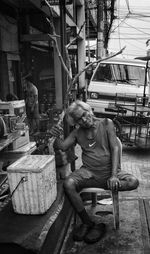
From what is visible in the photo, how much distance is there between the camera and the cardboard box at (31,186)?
9.24 ft

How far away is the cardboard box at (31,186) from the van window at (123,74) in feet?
22.7

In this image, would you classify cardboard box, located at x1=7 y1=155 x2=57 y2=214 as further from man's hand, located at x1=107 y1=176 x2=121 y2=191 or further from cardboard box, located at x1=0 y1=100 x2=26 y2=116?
cardboard box, located at x1=0 y1=100 x2=26 y2=116

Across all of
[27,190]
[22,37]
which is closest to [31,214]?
[27,190]

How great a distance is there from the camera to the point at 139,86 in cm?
925

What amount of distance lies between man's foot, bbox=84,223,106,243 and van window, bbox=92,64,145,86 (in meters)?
6.80

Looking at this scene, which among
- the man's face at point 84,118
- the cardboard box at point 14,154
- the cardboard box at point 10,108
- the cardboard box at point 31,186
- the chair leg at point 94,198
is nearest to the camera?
the cardboard box at point 31,186

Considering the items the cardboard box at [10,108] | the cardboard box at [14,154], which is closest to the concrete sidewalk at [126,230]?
the cardboard box at [14,154]

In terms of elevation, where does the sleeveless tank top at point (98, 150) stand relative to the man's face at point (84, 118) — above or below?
below

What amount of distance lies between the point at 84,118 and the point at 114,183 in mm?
758

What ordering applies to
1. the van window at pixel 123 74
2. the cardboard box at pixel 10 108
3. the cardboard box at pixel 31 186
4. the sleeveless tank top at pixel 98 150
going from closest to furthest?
the cardboard box at pixel 31 186
the sleeveless tank top at pixel 98 150
the cardboard box at pixel 10 108
the van window at pixel 123 74

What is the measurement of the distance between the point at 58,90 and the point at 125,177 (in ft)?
17.1

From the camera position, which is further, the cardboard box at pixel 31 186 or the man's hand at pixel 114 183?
the man's hand at pixel 114 183

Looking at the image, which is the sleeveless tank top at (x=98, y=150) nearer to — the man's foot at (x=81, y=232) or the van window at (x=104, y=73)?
the man's foot at (x=81, y=232)

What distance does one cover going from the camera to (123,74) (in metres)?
9.52
